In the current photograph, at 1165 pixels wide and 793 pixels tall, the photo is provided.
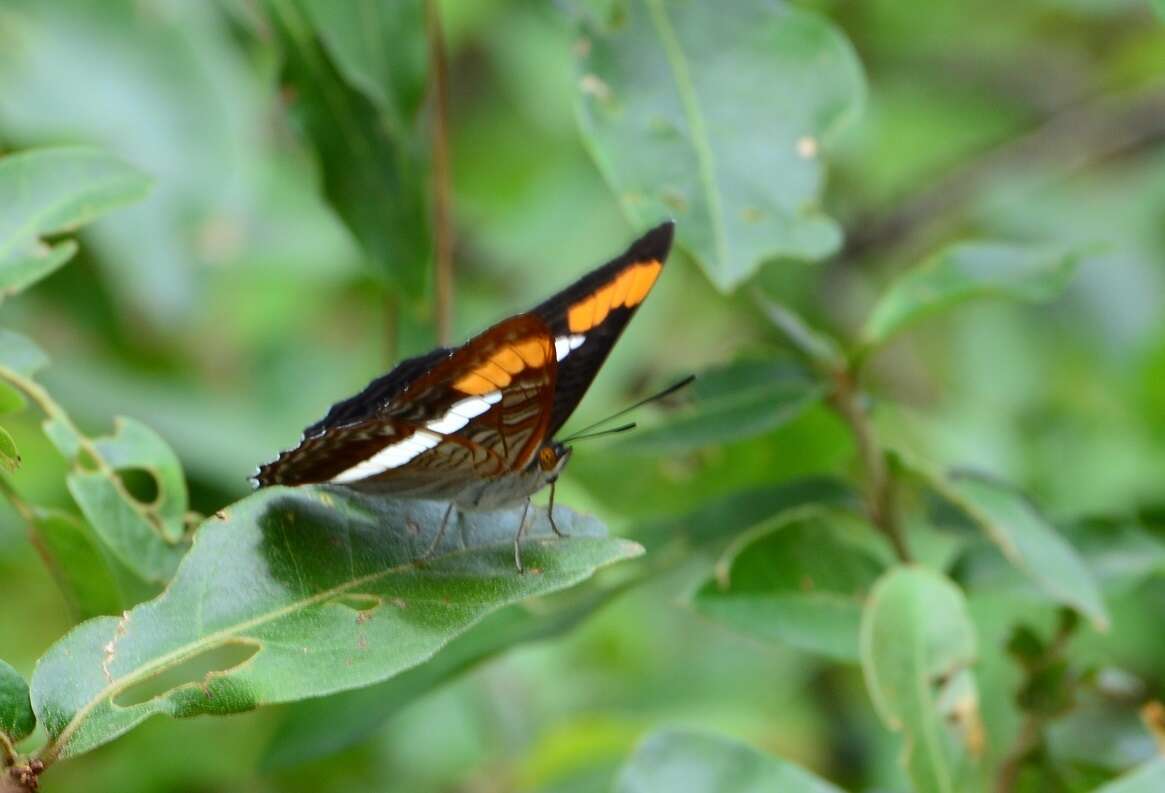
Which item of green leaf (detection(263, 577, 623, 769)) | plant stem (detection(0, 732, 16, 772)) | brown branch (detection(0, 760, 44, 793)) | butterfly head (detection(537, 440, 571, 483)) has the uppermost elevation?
plant stem (detection(0, 732, 16, 772))

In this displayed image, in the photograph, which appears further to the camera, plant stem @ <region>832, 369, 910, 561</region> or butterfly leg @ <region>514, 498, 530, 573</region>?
plant stem @ <region>832, 369, 910, 561</region>

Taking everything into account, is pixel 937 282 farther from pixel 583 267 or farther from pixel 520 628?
pixel 583 267

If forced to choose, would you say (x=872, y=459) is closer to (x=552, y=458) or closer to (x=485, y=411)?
(x=552, y=458)

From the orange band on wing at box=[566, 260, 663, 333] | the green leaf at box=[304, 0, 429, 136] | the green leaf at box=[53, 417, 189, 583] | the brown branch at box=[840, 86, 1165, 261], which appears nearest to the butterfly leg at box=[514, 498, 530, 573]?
the orange band on wing at box=[566, 260, 663, 333]

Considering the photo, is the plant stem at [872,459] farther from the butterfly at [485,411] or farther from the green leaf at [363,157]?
the green leaf at [363,157]

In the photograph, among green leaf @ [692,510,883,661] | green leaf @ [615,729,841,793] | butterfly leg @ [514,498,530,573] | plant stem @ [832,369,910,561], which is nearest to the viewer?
butterfly leg @ [514,498,530,573]

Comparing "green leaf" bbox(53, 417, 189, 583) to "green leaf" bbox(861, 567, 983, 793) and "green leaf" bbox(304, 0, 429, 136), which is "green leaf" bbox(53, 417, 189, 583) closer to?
"green leaf" bbox(304, 0, 429, 136)
